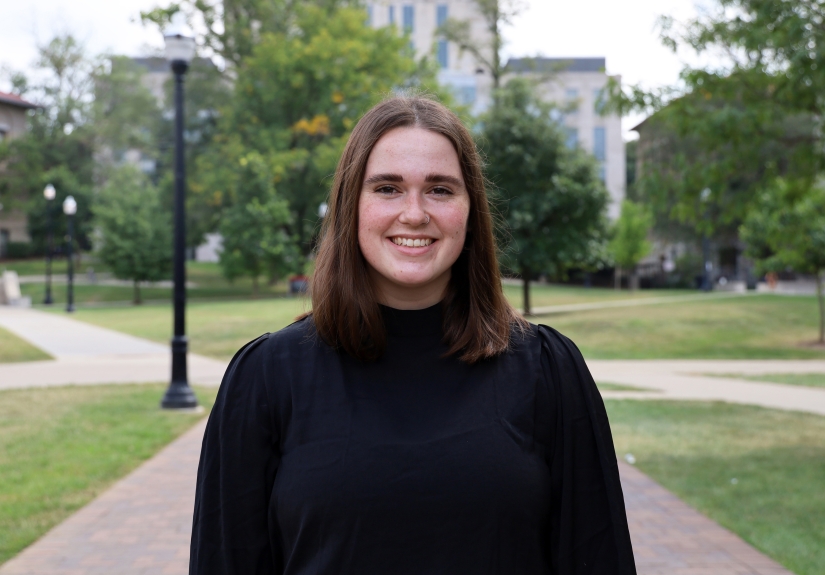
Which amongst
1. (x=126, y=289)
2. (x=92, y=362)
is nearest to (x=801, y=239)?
(x=92, y=362)

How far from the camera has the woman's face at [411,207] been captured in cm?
189

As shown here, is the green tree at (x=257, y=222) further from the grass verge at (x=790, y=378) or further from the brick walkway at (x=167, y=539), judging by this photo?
the brick walkway at (x=167, y=539)

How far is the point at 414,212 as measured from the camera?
6.14ft

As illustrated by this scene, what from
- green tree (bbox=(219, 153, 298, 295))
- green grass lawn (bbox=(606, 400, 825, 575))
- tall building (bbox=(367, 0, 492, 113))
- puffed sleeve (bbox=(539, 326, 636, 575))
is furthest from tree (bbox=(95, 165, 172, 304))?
puffed sleeve (bbox=(539, 326, 636, 575))

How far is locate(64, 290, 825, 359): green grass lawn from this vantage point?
2033 cm

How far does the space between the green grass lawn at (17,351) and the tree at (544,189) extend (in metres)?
14.6

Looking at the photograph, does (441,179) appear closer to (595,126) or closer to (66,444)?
(66,444)

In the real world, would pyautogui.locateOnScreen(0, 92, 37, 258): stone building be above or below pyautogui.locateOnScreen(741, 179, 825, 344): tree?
above

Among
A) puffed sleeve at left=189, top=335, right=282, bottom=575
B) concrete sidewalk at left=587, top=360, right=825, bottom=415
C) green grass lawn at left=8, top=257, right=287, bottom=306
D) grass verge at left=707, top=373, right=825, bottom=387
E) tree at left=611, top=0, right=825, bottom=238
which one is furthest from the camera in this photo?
green grass lawn at left=8, top=257, right=287, bottom=306

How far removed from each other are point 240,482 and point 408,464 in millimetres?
381

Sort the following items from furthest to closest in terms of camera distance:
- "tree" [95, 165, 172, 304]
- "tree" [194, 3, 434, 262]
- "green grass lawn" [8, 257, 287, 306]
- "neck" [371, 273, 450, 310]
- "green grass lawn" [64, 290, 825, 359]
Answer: "green grass lawn" [8, 257, 287, 306] < "tree" [95, 165, 172, 304] < "tree" [194, 3, 434, 262] < "green grass lawn" [64, 290, 825, 359] < "neck" [371, 273, 450, 310]

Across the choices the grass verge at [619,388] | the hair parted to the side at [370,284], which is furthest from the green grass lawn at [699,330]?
the hair parted to the side at [370,284]

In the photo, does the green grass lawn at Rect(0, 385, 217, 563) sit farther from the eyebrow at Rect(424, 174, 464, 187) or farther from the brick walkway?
the eyebrow at Rect(424, 174, 464, 187)

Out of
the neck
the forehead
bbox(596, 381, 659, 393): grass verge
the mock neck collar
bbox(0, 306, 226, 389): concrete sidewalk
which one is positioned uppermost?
the forehead
